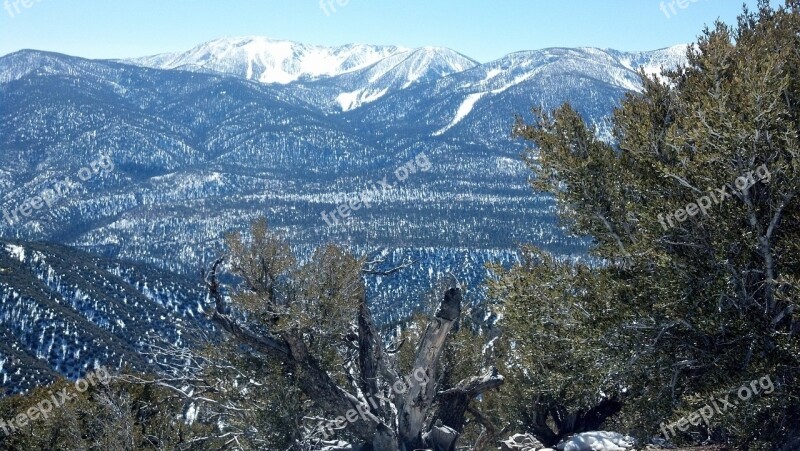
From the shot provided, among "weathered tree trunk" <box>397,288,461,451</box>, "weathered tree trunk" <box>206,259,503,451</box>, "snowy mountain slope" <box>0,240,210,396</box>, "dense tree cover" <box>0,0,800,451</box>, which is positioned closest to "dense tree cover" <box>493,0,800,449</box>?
"dense tree cover" <box>0,0,800,451</box>

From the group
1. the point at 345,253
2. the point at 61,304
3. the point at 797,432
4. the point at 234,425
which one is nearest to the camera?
the point at 797,432

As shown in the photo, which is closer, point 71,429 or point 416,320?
point 71,429

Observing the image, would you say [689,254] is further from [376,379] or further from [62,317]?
[62,317]

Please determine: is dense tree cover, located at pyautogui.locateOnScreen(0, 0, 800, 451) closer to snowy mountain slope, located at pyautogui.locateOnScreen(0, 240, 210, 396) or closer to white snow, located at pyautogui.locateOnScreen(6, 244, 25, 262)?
snowy mountain slope, located at pyautogui.locateOnScreen(0, 240, 210, 396)

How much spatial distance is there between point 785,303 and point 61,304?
554 feet

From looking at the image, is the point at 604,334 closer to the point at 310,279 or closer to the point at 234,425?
the point at 310,279

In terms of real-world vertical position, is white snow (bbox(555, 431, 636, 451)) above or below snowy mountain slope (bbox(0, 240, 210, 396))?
above

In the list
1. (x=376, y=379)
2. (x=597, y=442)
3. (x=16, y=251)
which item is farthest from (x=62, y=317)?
(x=597, y=442)

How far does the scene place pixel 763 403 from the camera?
978cm

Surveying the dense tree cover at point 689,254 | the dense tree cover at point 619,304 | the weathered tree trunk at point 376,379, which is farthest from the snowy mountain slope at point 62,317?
the dense tree cover at point 689,254

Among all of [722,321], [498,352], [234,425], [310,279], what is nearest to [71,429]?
[234,425]

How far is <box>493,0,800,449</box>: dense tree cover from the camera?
33.1 ft

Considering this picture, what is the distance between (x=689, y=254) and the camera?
11.2 meters

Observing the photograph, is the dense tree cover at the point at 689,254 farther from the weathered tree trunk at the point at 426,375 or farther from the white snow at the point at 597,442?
the weathered tree trunk at the point at 426,375
